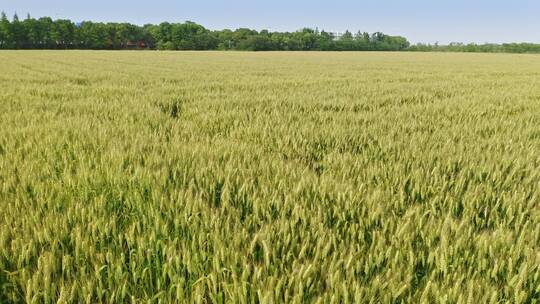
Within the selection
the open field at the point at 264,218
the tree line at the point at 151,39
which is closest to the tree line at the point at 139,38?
the tree line at the point at 151,39

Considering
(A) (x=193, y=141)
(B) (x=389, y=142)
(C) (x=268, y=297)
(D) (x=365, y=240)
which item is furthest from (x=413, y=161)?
(C) (x=268, y=297)

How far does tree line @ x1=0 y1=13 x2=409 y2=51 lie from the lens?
9456 cm

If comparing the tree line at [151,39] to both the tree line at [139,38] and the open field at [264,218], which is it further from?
the open field at [264,218]

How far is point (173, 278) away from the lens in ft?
4.10

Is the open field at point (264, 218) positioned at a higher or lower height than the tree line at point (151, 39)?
lower

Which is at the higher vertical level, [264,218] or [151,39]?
[151,39]

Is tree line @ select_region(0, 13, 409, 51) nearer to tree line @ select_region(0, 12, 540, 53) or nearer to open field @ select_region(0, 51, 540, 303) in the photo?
tree line @ select_region(0, 12, 540, 53)

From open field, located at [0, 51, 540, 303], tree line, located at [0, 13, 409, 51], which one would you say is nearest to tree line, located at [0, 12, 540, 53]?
tree line, located at [0, 13, 409, 51]

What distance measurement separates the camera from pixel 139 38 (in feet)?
383

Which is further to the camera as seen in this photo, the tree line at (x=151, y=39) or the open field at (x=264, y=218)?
the tree line at (x=151, y=39)

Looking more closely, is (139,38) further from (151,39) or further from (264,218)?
(264,218)

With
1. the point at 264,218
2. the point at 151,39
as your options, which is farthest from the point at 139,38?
the point at 264,218

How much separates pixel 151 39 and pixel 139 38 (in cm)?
433

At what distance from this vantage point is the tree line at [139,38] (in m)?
94.6
